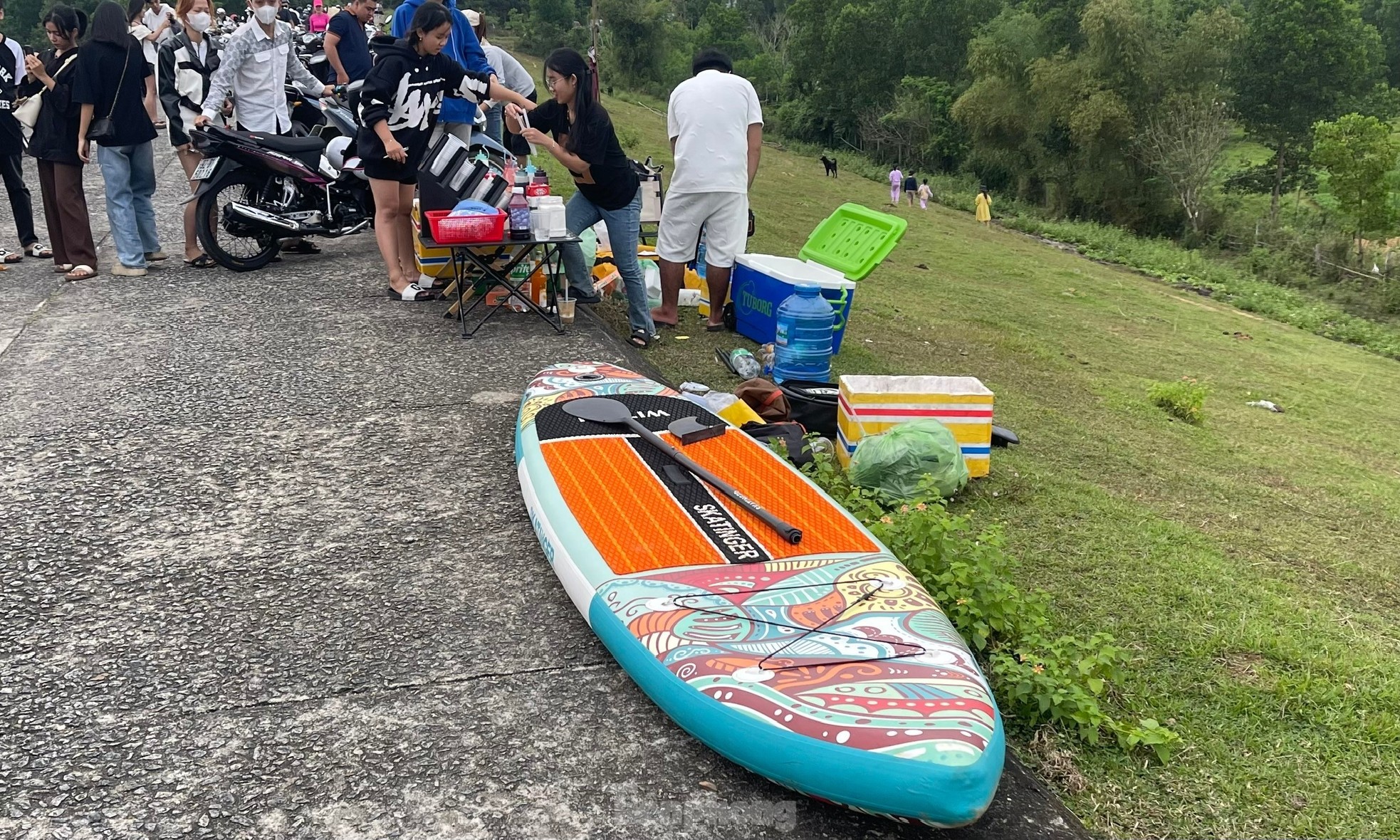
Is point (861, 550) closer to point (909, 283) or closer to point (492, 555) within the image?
point (492, 555)

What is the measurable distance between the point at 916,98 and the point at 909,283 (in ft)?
132

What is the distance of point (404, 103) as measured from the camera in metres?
5.98

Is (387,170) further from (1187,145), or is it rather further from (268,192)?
(1187,145)

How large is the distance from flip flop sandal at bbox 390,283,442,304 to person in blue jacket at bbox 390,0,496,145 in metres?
1.11

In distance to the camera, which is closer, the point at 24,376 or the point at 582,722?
the point at 582,722

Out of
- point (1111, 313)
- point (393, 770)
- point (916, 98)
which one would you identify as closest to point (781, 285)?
point (393, 770)

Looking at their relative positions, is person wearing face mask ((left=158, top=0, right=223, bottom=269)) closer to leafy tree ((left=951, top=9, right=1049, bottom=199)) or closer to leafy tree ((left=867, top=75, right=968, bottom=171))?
leafy tree ((left=951, top=9, right=1049, bottom=199))

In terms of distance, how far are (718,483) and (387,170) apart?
3596 mm

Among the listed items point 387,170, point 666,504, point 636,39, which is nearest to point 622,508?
point 666,504

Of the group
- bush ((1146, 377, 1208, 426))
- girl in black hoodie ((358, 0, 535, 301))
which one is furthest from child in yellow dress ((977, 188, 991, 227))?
girl in black hoodie ((358, 0, 535, 301))

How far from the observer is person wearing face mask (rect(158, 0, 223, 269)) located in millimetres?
7008

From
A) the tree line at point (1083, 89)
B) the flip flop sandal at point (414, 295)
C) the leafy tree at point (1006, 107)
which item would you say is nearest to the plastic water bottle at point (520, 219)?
the flip flop sandal at point (414, 295)

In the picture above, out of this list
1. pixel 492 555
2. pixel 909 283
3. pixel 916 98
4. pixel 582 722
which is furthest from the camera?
pixel 916 98

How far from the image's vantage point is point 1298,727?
304 cm
